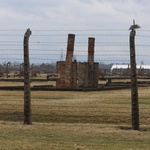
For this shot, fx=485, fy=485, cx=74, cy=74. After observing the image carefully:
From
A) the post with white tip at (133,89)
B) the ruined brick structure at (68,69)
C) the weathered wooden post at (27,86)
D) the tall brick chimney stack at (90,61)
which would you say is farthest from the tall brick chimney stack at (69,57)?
the post with white tip at (133,89)

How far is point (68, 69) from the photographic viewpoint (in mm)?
35469

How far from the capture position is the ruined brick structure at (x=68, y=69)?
3525 cm

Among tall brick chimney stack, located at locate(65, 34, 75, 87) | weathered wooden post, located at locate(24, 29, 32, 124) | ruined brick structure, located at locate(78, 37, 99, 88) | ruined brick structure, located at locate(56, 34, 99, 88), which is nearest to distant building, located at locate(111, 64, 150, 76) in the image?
ruined brick structure, located at locate(78, 37, 99, 88)

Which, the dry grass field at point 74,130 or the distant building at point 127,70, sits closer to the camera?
the dry grass field at point 74,130

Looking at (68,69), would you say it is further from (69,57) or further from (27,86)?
(27,86)

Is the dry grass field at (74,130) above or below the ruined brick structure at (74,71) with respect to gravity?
below

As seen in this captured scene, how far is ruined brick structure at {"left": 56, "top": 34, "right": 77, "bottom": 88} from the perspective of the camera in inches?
1388

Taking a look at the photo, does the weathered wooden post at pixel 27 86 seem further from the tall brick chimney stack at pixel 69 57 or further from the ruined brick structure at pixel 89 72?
the ruined brick structure at pixel 89 72

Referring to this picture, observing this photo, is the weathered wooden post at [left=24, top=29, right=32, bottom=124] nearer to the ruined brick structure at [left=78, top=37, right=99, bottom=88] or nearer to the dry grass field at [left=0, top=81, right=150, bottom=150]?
the dry grass field at [left=0, top=81, right=150, bottom=150]

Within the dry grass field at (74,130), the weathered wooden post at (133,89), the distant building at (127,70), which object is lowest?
the dry grass field at (74,130)

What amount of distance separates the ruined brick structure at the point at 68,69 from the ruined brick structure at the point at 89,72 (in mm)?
711

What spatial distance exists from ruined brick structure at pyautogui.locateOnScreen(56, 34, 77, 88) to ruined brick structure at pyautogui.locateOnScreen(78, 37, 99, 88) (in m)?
0.71

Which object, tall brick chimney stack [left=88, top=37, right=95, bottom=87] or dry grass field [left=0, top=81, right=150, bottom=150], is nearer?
dry grass field [left=0, top=81, right=150, bottom=150]

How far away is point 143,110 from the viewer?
55.2 feet
